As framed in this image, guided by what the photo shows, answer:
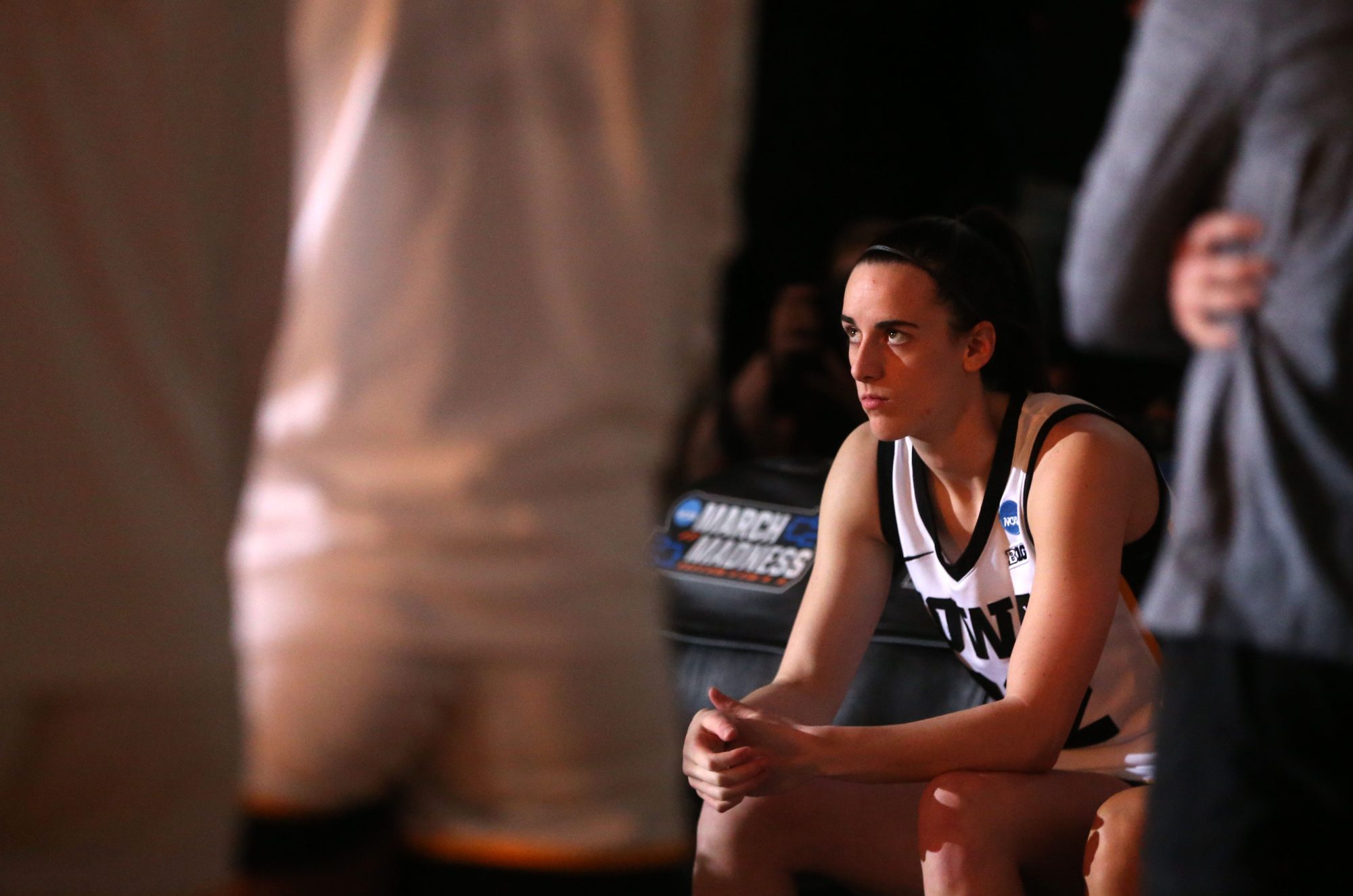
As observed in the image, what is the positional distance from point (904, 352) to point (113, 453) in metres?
0.82

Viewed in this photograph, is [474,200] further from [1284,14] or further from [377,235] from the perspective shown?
[1284,14]

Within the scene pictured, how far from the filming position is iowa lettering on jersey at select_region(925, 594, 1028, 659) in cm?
119

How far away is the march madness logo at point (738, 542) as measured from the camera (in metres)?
1.55

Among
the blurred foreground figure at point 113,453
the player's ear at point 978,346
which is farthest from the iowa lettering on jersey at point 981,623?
the blurred foreground figure at point 113,453

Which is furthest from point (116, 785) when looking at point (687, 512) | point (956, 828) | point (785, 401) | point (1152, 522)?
point (687, 512)

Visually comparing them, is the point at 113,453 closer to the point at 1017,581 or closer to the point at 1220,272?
the point at 1220,272

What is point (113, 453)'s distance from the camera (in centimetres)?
44

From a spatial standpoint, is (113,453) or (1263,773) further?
(1263,773)

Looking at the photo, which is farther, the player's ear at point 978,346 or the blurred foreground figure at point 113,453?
the player's ear at point 978,346

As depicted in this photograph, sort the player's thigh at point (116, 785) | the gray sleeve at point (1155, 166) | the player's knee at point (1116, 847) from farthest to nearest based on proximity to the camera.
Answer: the player's knee at point (1116, 847) < the gray sleeve at point (1155, 166) < the player's thigh at point (116, 785)

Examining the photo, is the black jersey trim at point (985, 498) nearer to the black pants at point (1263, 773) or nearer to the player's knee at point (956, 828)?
the player's knee at point (956, 828)


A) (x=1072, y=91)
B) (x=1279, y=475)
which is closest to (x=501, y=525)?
(x=1279, y=475)

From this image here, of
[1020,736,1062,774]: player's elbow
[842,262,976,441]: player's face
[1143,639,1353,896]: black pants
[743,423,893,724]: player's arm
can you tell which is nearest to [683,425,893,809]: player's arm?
[743,423,893,724]: player's arm

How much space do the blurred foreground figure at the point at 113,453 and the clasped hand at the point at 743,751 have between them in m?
0.71
